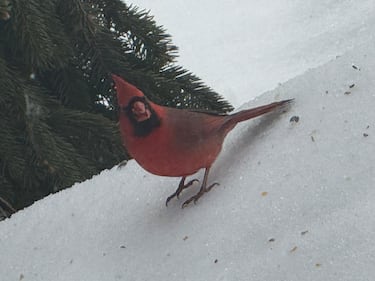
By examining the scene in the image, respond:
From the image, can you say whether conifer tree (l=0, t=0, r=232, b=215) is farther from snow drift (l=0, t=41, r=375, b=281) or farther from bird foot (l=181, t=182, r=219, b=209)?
bird foot (l=181, t=182, r=219, b=209)

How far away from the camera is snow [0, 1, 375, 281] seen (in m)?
1.99

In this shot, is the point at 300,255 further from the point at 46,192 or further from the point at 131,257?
the point at 46,192

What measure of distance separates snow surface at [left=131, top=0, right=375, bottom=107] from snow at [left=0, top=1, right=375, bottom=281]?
239 centimetres

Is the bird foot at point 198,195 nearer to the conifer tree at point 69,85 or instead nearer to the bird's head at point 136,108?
the bird's head at point 136,108

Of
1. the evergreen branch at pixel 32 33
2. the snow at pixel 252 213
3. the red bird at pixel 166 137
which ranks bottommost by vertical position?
the snow at pixel 252 213

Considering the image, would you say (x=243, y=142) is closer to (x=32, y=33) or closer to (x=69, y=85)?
(x=32, y=33)

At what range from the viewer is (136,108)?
2395 millimetres

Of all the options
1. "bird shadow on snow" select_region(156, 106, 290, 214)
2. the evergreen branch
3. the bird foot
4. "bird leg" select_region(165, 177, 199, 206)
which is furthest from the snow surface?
the bird foot

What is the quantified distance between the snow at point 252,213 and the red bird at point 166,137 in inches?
3.4

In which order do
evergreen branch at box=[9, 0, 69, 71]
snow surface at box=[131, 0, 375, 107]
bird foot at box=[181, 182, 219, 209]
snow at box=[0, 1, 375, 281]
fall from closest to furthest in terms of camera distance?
snow at box=[0, 1, 375, 281] → bird foot at box=[181, 182, 219, 209] → evergreen branch at box=[9, 0, 69, 71] → snow surface at box=[131, 0, 375, 107]

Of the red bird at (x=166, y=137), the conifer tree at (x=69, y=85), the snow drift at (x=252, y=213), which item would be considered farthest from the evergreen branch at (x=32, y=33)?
the red bird at (x=166, y=137)

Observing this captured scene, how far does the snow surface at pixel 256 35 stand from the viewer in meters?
5.34

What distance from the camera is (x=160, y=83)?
3.61 m

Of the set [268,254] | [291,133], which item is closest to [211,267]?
[268,254]
